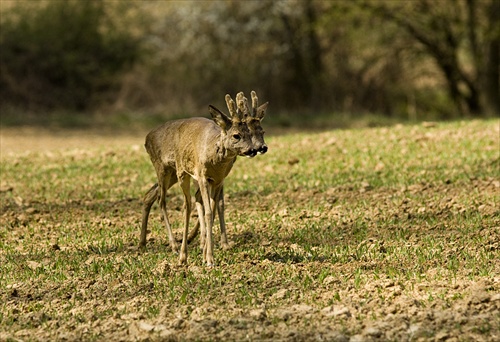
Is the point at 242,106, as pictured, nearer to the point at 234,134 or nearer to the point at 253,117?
the point at 253,117

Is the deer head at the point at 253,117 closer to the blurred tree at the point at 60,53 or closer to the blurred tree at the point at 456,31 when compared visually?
the blurred tree at the point at 456,31

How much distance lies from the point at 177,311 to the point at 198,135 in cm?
197

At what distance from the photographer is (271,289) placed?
24.8 feet

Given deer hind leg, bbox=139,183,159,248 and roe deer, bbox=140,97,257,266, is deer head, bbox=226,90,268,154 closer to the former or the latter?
roe deer, bbox=140,97,257,266

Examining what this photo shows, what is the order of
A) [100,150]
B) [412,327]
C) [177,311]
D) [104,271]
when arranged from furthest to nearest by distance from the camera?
[100,150] → [104,271] → [177,311] → [412,327]

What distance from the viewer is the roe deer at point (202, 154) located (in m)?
7.84

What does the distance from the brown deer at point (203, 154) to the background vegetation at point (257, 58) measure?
15.9m

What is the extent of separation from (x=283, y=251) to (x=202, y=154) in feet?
4.31

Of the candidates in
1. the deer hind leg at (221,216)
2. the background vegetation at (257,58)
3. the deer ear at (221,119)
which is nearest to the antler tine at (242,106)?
the deer ear at (221,119)

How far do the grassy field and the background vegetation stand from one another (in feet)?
32.1

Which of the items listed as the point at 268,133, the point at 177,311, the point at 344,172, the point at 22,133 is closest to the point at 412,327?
the point at 177,311

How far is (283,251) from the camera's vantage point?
8.99 m

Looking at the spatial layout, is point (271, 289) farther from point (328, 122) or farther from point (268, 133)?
point (328, 122)

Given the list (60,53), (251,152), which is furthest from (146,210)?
(60,53)
